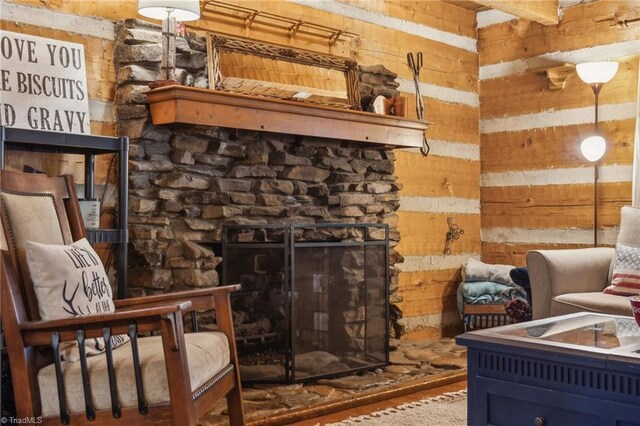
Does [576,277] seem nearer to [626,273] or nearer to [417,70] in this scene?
[626,273]

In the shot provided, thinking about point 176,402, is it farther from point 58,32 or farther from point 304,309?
point 58,32

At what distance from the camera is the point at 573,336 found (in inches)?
96.6

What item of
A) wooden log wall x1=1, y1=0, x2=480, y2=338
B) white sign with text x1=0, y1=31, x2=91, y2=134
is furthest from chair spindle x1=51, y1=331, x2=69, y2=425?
wooden log wall x1=1, y1=0, x2=480, y2=338

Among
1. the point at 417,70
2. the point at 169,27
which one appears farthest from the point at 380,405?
the point at 417,70

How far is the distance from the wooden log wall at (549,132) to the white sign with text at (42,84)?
3.41m

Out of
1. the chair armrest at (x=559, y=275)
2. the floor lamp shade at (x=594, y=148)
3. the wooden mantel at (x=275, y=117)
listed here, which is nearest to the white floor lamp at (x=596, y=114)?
the floor lamp shade at (x=594, y=148)

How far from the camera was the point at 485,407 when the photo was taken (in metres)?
2.34

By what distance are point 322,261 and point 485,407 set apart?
163 centimetres

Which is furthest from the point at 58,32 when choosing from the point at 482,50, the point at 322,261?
the point at 482,50

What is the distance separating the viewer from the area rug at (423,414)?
10.5 feet

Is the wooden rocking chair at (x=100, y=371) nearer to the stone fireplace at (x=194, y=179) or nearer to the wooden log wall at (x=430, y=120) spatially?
the stone fireplace at (x=194, y=179)

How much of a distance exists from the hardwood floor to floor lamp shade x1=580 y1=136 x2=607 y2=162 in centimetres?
188

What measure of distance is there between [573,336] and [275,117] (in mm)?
1899

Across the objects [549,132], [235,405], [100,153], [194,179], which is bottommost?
[235,405]
